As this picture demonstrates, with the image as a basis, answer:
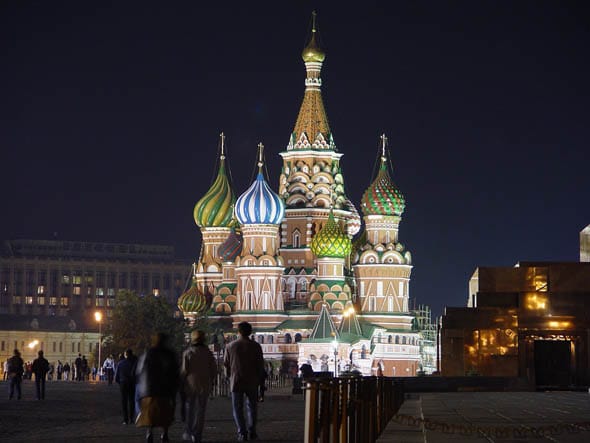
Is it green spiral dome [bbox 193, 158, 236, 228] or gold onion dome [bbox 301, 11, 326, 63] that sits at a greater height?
gold onion dome [bbox 301, 11, 326, 63]

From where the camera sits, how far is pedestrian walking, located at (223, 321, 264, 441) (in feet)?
61.5

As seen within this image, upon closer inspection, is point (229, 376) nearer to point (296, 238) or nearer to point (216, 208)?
point (296, 238)

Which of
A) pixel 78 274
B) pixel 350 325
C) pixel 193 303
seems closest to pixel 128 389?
pixel 350 325

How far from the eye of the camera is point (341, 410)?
46.2ft

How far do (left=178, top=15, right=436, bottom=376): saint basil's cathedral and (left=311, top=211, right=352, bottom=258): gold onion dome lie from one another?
0.07 meters

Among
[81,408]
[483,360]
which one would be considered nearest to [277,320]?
[483,360]

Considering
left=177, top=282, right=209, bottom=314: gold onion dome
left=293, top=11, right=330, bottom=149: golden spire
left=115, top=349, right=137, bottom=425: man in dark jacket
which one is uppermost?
left=293, top=11, right=330, bottom=149: golden spire

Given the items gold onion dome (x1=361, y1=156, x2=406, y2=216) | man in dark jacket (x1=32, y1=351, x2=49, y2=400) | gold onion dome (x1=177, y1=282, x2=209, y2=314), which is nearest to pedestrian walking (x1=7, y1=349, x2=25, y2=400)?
man in dark jacket (x1=32, y1=351, x2=49, y2=400)

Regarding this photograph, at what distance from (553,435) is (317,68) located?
94438 mm

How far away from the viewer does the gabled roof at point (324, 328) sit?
317 feet

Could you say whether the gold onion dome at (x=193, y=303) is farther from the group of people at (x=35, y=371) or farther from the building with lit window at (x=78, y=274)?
the group of people at (x=35, y=371)

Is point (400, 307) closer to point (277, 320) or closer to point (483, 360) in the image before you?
point (277, 320)

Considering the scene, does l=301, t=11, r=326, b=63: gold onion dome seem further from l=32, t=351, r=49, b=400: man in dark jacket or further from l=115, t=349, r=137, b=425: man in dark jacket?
l=115, t=349, r=137, b=425: man in dark jacket

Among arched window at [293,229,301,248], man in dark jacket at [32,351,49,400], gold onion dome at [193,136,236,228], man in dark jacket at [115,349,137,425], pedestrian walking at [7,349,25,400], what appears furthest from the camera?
gold onion dome at [193,136,236,228]
